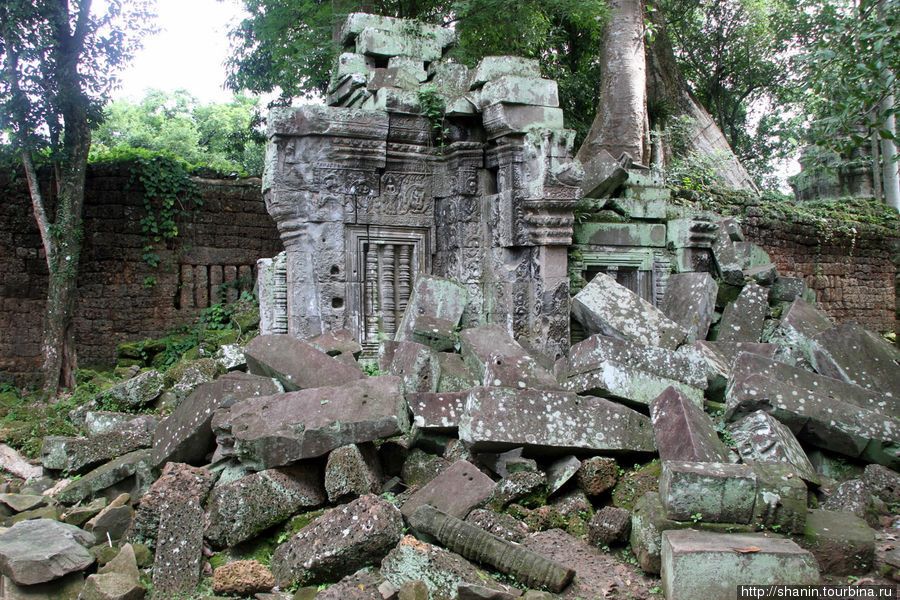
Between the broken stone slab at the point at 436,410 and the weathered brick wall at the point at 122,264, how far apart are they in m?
7.78

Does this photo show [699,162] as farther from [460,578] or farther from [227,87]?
[460,578]

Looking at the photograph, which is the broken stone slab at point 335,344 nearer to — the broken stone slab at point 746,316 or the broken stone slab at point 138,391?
the broken stone slab at point 138,391

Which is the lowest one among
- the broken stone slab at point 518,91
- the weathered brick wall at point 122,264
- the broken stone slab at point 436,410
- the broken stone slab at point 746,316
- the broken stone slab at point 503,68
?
the broken stone slab at point 436,410

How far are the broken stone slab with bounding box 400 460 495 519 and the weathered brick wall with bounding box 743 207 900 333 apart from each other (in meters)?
9.86

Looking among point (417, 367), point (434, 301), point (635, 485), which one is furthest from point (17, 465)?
point (635, 485)

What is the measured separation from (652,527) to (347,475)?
1.63 meters

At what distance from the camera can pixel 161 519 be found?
373 centimetres

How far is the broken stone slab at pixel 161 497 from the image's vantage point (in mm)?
3902

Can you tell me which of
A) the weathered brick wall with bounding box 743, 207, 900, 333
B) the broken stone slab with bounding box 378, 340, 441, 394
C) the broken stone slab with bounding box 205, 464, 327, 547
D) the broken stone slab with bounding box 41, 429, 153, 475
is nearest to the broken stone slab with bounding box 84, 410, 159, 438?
the broken stone slab with bounding box 41, 429, 153, 475

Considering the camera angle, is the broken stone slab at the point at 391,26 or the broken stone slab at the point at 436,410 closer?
the broken stone slab at the point at 436,410

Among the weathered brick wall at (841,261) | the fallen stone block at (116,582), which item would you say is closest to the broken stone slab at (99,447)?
the fallen stone block at (116,582)

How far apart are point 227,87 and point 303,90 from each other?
232cm

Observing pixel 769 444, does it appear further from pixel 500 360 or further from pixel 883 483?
pixel 500 360

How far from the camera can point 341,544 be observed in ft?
11.2
